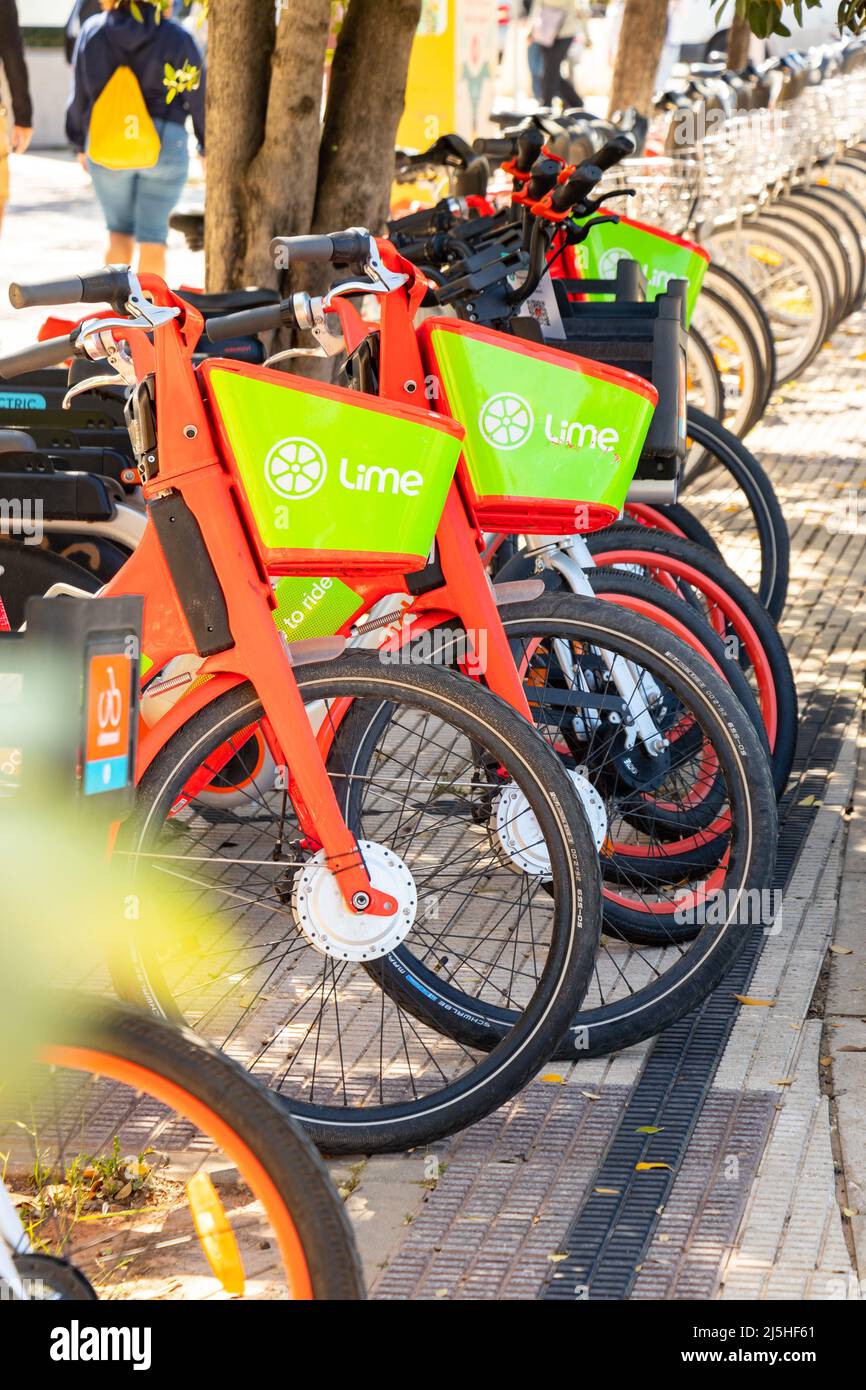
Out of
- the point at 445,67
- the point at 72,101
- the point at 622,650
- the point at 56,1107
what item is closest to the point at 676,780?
the point at 622,650

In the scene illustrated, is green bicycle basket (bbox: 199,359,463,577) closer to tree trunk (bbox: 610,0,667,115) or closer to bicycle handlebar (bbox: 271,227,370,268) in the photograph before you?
bicycle handlebar (bbox: 271,227,370,268)

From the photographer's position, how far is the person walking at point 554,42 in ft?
68.8

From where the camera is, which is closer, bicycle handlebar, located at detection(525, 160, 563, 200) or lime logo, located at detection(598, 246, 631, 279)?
bicycle handlebar, located at detection(525, 160, 563, 200)

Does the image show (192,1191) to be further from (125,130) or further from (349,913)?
(125,130)

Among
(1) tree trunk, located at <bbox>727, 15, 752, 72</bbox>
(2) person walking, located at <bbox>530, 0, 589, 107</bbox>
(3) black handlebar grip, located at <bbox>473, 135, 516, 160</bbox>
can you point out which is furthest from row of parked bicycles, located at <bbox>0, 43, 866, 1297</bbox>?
(2) person walking, located at <bbox>530, 0, 589, 107</bbox>

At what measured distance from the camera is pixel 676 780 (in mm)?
4234

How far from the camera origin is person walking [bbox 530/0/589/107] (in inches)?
826

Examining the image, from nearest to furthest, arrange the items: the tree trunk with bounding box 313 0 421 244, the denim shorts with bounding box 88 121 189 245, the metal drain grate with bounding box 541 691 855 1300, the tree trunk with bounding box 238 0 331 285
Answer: the metal drain grate with bounding box 541 691 855 1300 < the tree trunk with bounding box 238 0 331 285 < the tree trunk with bounding box 313 0 421 244 < the denim shorts with bounding box 88 121 189 245

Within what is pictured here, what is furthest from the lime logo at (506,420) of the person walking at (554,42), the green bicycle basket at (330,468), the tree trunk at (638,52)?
the person walking at (554,42)

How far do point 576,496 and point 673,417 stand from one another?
2.88 feet

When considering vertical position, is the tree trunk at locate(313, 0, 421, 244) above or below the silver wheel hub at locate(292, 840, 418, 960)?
above

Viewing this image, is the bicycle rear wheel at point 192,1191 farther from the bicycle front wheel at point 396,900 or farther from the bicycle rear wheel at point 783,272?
the bicycle rear wheel at point 783,272

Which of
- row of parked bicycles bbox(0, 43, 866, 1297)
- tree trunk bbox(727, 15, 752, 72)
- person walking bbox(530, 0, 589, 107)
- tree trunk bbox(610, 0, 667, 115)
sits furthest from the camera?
person walking bbox(530, 0, 589, 107)

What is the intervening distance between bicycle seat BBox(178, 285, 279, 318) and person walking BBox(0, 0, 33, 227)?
413 cm
